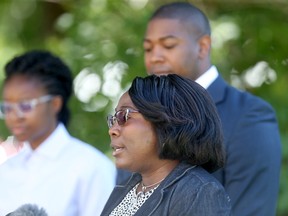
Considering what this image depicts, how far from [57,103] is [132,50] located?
259 centimetres

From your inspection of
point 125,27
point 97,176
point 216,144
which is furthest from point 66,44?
point 216,144

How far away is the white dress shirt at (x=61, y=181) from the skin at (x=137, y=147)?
0.90 m

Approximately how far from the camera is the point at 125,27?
762 cm

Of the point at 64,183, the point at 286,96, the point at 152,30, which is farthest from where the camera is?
the point at 286,96

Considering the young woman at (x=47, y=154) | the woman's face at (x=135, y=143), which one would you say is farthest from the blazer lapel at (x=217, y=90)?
the woman's face at (x=135, y=143)

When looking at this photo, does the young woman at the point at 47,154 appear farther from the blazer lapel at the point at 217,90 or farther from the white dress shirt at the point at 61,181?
the blazer lapel at the point at 217,90

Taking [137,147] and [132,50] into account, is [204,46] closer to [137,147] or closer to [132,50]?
[137,147]

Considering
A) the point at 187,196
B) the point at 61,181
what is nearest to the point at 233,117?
the point at 61,181

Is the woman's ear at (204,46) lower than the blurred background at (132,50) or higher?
higher

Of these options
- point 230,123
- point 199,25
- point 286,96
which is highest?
point 199,25

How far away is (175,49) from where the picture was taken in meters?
4.92

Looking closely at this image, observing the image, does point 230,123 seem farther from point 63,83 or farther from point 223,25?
point 223,25

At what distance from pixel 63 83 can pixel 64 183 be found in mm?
786

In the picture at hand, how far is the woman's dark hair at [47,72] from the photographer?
5066 millimetres
